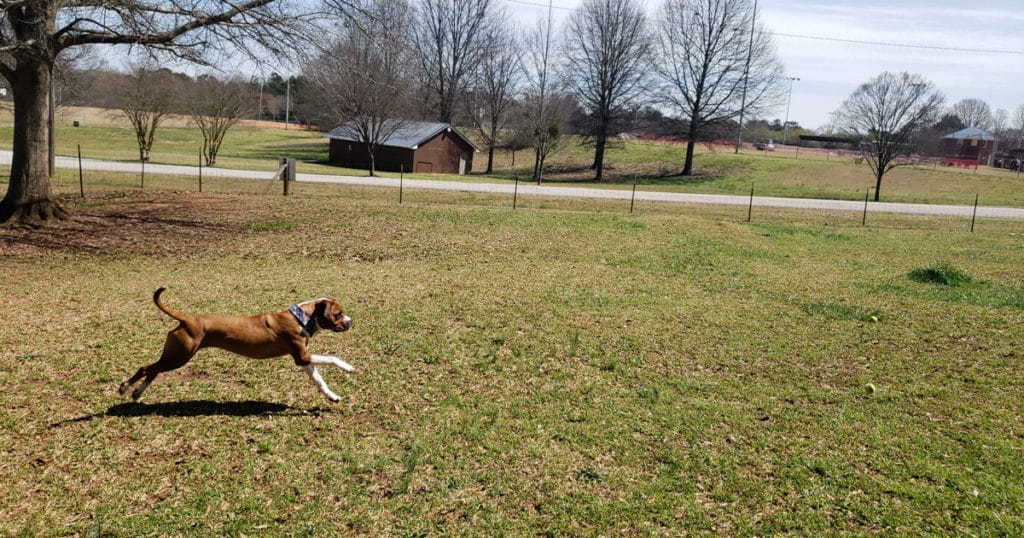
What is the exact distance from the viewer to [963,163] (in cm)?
5834

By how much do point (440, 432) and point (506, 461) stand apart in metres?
0.67

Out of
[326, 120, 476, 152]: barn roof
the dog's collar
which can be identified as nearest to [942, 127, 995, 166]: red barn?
[326, 120, 476, 152]: barn roof

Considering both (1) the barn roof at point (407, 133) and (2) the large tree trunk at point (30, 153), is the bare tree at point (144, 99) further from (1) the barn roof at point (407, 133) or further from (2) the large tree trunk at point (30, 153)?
(2) the large tree trunk at point (30, 153)

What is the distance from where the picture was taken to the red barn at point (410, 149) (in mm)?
44625

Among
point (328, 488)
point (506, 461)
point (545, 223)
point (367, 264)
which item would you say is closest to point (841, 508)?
point (506, 461)

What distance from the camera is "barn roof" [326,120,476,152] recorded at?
42.5m

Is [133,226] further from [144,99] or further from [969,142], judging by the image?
[969,142]

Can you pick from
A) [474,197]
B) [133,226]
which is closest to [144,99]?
[474,197]

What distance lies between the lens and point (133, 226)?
14.0 meters

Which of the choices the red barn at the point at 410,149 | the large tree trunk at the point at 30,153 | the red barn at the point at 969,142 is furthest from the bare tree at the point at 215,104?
the red barn at the point at 969,142

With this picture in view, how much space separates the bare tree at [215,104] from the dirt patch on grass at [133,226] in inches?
857

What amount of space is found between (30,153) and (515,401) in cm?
1268

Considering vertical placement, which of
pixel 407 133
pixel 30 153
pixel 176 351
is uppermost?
pixel 407 133

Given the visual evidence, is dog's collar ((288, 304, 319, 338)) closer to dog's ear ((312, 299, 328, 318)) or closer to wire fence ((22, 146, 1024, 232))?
dog's ear ((312, 299, 328, 318))
